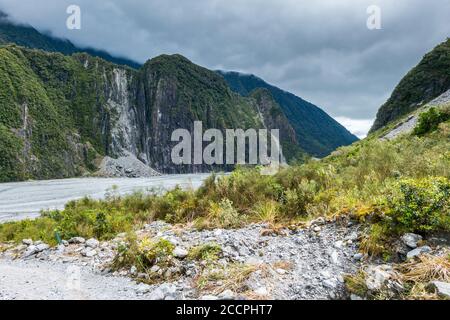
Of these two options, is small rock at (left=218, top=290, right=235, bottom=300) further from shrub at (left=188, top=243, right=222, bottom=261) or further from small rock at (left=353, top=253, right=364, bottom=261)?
small rock at (left=353, top=253, right=364, bottom=261)

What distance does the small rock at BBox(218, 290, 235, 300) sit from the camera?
15.2 feet

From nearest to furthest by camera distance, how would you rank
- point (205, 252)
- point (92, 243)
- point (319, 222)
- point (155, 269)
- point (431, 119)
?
point (155, 269)
point (205, 252)
point (319, 222)
point (92, 243)
point (431, 119)

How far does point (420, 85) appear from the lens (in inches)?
3408

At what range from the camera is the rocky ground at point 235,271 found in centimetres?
484

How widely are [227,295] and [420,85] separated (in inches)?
3874

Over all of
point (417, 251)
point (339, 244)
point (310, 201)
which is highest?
point (310, 201)

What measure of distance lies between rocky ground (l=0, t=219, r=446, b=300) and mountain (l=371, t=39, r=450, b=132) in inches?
3227

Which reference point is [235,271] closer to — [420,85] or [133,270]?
[133,270]

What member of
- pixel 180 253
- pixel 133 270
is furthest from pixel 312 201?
pixel 133 270

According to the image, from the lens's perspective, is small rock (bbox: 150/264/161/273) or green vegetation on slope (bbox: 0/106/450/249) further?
small rock (bbox: 150/264/161/273)

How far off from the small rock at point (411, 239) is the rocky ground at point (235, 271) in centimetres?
1

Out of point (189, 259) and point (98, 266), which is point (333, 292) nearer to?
point (189, 259)

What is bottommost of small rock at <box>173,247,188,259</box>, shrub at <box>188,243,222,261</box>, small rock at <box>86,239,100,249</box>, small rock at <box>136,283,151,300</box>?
small rock at <box>86,239,100,249</box>

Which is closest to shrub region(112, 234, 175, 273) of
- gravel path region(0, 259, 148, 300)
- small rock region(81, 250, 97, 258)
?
gravel path region(0, 259, 148, 300)
